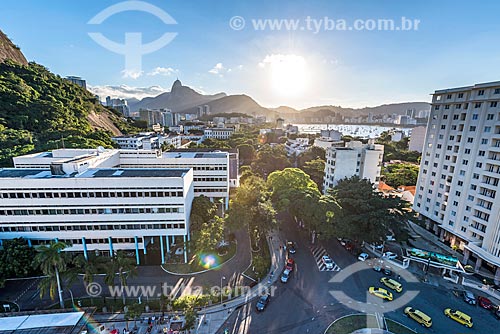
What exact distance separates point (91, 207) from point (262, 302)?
79.5 ft

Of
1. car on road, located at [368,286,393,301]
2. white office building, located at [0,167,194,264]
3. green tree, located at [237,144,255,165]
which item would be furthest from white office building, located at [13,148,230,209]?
green tree, located at [237,144,255,165]

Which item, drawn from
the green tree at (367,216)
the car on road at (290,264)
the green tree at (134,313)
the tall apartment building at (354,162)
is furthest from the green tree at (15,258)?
the tall apartment building at (354,162)

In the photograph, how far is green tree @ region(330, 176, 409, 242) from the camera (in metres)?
33.4

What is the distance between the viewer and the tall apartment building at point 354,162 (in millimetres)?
47438

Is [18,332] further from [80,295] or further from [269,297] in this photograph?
[269,297]

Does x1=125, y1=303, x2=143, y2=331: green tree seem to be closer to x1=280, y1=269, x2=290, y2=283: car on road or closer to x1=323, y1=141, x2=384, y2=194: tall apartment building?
x1=280, y1=269, x2=290, y2=283: car on road

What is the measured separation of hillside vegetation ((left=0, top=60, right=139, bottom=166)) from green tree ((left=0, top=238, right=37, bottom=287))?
38.2 metres

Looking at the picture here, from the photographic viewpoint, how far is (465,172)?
35.9 meters

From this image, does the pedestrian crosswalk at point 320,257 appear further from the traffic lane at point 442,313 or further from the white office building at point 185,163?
the white office building at point 185,163

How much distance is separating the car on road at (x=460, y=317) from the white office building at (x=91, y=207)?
105 ft

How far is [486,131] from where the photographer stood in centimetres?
3353

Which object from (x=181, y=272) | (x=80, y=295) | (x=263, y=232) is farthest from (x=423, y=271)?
(x=80, y=295)

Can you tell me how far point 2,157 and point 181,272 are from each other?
55.4m

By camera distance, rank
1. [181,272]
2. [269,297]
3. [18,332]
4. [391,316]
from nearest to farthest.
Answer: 1. [18,332]
2. [391,316]
3. [269,297]
4. [181,272]
